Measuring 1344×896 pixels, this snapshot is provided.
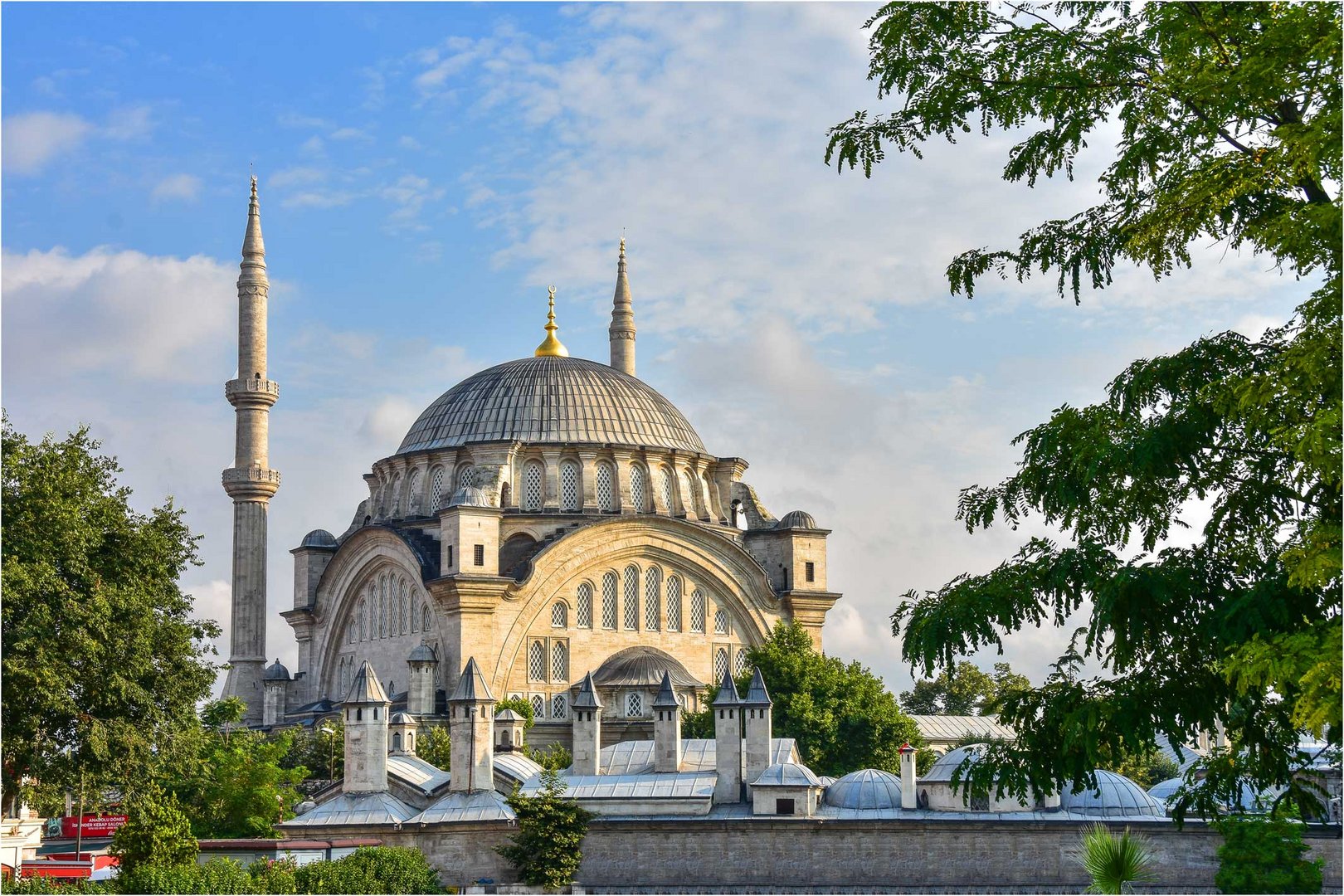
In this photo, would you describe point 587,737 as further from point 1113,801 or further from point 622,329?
point 622,329

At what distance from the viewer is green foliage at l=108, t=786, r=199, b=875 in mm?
22266

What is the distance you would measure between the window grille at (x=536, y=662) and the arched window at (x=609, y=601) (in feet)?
7.00

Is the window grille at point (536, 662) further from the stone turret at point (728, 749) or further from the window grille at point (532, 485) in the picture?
the stone turret at point (728, 749)

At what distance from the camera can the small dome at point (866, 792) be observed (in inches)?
1128

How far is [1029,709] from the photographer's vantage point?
1005 cm

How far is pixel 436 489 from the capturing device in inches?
2040

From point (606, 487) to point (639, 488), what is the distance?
1.24 metres

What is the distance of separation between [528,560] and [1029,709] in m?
38.5

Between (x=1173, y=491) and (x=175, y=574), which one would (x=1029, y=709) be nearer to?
(x=1173, y=491)

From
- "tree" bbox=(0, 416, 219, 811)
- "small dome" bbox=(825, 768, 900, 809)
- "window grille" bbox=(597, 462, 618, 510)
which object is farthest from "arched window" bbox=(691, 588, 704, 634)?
"tree" bbox=(0, 416, 219, 811)

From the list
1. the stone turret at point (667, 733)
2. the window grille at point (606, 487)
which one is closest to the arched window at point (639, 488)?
the window grille at point (606, 487)

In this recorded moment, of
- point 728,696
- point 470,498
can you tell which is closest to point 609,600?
point 470,498

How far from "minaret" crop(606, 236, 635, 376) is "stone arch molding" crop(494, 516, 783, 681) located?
11.7m

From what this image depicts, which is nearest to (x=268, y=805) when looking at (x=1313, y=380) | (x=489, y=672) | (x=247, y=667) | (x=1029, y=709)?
(x=489, y=672)
